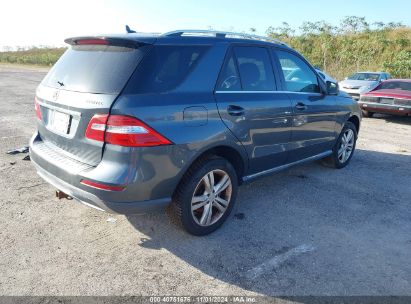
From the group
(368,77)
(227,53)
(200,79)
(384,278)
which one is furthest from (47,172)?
(368,77)

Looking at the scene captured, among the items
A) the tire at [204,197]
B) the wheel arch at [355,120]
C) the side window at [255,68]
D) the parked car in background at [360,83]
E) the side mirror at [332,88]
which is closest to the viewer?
the tire at [204,197]

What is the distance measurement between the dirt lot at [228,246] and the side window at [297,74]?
1.36 m

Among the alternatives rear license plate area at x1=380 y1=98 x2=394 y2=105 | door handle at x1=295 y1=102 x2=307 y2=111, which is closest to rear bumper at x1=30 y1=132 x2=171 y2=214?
door handle at x1=295 y1=102 x2=307 y2=111

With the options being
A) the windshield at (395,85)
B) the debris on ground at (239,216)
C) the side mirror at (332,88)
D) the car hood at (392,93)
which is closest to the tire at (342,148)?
the side mirror at (332,88)

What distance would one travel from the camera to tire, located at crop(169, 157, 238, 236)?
3.19m

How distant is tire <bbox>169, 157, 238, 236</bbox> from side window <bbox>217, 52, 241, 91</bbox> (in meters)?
0.71

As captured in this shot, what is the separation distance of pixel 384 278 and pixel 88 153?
267 centimetres

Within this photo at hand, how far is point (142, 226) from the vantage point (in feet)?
11.9

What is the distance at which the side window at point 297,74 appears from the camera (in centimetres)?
429

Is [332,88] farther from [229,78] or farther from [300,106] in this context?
[229,78]

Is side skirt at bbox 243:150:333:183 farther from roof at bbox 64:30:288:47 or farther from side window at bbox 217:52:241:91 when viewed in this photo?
roof at bbox 64:30:288:47

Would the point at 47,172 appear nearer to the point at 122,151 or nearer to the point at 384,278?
the point at 122,151

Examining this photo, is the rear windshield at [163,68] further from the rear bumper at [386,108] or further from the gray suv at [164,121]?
the rear bumper at [386,108]

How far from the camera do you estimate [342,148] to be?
575 cm
